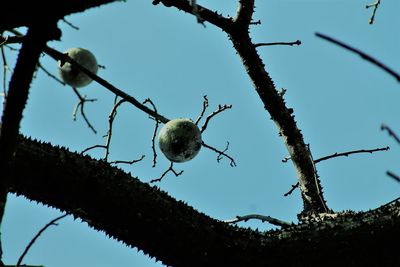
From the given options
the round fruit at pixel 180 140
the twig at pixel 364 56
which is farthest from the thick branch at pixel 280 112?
the twig at pixel 364 56

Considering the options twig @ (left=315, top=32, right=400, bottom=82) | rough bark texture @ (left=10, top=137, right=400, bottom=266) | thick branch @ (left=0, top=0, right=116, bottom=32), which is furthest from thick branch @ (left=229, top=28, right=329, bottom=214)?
twig @ (left=315, top=32, right=400, bottom=82)

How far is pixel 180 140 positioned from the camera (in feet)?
11.8

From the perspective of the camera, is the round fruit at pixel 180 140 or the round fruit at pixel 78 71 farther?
the round fruit at pixel 78 71

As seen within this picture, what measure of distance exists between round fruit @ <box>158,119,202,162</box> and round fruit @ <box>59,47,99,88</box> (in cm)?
72

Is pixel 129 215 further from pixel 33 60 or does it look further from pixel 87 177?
pixel 33 60

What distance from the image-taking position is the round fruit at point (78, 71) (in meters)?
3.83

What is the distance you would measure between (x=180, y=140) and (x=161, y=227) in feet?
3.87

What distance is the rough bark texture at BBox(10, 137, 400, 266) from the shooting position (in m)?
2.46

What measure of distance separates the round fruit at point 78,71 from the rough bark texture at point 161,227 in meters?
1.38

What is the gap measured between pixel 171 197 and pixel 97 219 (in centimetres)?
39

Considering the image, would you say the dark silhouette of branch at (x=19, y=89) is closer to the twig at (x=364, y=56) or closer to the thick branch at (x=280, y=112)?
the twig at (x=364, y=56)

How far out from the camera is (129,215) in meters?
2.47

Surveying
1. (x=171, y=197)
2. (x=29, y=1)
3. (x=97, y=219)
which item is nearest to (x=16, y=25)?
(x=29, y=1)

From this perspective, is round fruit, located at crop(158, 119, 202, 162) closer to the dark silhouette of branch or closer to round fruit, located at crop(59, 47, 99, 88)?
round fruit, located at crop(59, 47, 99, 88)
